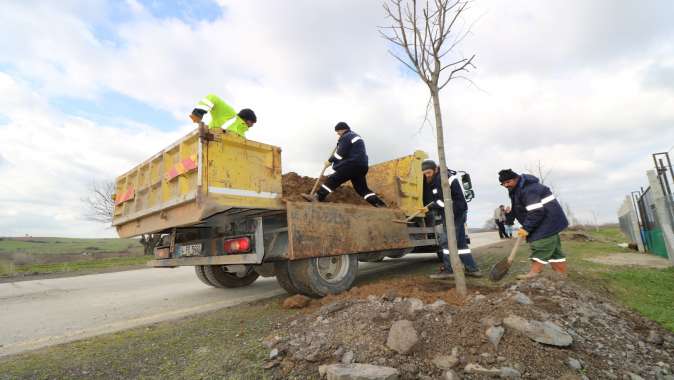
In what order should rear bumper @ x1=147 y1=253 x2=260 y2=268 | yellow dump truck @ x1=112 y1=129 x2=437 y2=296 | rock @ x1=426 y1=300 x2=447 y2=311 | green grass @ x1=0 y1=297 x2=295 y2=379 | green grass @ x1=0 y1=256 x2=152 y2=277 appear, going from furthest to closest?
green grass @ x1=0 y1=256 x2=152 y2=277 < rear bumper @ x1=147 y1=253 x2=260 y2=268 < yellow dump truck @ x1=112 y1=129 x2=437 y2=296 < rock @ x1=426 y1=300 x2=447 y2=311 < green grass @ x1=0 y1=297 x2=295 y2=379

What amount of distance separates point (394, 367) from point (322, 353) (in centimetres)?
50

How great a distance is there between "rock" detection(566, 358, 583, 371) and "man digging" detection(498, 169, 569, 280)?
2.28 metres

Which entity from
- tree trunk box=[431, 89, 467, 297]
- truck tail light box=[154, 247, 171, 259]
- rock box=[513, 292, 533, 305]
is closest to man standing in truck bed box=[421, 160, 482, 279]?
tree trunk box=[431, 89, 467, 297]

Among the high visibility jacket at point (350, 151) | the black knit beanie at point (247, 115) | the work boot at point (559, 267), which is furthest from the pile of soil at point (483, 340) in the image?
the black knit beanie at point (247, 115)

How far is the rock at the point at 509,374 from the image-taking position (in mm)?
1908

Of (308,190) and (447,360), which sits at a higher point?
(308,190)

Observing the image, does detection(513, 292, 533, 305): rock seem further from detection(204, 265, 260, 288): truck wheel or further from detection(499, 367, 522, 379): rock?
detection(204, 265, 260, 288): truck wheel

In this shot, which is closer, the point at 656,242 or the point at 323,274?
the point at 323,274

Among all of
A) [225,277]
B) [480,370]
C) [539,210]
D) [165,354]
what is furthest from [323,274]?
[539,210]

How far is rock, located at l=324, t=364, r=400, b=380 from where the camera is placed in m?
1.87

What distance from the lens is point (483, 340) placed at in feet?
7.32

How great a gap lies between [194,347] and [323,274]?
186cm

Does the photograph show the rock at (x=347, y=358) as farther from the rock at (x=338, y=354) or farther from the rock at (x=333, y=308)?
the rock at (x=333, y=308)

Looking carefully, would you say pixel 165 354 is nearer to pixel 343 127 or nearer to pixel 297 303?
pixel 297 303
